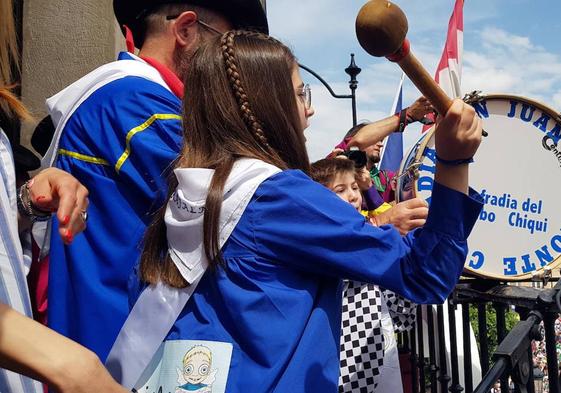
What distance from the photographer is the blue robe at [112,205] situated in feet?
6.56

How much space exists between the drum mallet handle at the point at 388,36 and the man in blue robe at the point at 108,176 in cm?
78

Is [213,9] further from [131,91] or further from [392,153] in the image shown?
[392,153]

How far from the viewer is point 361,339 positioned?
248 cm

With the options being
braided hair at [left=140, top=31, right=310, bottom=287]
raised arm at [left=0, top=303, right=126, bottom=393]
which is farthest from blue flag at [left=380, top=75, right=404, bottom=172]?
raised arm at [left=0, top=303, right=126, bottom=393]

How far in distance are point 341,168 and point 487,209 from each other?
2.31 feet

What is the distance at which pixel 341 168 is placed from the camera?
3.21m

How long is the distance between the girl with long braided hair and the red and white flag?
0.59 m

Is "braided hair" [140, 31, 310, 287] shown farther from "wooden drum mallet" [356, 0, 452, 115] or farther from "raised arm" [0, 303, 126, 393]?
"raised arm" [0, 303, 126, 393]

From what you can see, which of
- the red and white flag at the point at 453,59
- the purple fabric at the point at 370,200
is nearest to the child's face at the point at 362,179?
the purple fabric at the point at 370,200

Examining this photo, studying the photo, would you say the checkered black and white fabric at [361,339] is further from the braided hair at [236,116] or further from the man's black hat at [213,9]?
the man's black hat at [213,9]

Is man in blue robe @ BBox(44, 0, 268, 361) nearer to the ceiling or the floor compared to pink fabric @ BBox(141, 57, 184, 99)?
nearer to the floor

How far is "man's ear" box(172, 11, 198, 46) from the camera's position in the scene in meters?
2.55

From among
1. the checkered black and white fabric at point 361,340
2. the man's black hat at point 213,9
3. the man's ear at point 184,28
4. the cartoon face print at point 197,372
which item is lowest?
the checkered black and white fabric at point 361,340

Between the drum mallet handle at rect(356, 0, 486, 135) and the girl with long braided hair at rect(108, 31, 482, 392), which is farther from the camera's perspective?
the girl with long braided hair at rect(108, 31, 482, 392)
